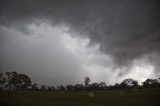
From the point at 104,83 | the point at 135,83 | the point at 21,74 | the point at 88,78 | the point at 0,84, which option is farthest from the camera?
the point at 104,83

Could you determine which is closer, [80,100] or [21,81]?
[80,100]

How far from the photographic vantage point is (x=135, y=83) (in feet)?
591

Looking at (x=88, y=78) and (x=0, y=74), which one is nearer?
(x=0, y=74)

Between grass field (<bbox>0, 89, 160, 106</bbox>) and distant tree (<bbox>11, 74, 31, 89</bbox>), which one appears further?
distant tree (<bbox>11, 74, 31, 89</bbox>)

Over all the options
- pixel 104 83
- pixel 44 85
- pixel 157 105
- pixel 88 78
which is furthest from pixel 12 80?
pixel 157 105

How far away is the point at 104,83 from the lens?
634 ft

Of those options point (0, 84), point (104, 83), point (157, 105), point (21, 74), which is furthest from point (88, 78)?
point (157, 105)

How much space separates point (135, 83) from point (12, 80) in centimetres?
12130

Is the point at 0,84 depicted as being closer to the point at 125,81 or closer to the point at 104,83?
the point at 104,83

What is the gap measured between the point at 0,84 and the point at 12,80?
10.0m

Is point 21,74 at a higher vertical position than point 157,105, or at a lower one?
higher

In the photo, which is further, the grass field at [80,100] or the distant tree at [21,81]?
the distant tree at [21,81]

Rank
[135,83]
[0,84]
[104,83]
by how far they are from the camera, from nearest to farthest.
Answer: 1. [0,84]
2. [135,83]
3. [104,83]

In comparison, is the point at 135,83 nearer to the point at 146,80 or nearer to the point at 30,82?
the point at 146,80
